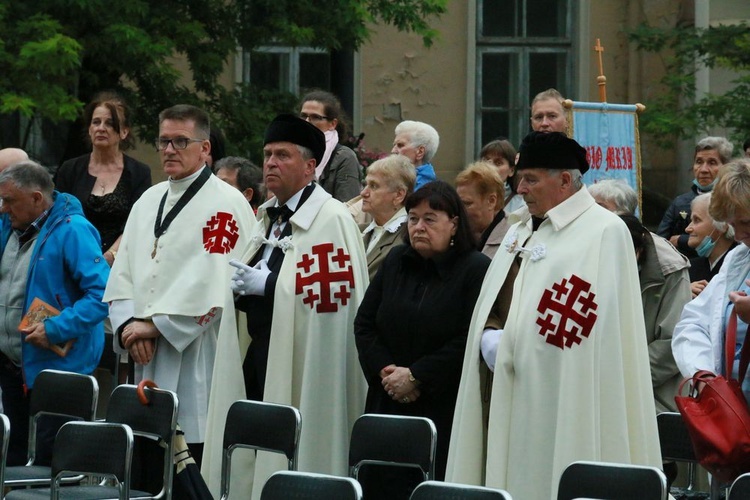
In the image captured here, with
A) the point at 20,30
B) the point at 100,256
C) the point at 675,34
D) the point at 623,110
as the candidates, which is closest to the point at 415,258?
the point at 100,256

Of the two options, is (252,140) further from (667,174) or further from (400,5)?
(667,174)

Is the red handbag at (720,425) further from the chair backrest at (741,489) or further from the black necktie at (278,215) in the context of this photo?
the black necktie at (278,215)

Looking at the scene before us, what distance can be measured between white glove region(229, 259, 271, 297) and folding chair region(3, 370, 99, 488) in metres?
0.74

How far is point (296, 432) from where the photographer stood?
5.97 meters

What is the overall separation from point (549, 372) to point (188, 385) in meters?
2.04

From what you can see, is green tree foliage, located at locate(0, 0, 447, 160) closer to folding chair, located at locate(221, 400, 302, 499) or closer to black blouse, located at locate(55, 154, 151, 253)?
black blouse, located at locate(55, 154, 151, 253)

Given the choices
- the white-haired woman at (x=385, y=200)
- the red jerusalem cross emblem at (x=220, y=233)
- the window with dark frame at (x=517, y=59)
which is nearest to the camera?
the red jerusalem cross emblem at (x=220, y=233)

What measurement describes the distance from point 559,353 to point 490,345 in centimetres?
29

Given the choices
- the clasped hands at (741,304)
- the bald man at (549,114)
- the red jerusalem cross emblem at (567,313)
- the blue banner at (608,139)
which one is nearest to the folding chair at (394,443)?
the red jerusalem cross emblem at (567,313)

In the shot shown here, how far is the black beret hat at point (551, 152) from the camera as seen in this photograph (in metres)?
5.90

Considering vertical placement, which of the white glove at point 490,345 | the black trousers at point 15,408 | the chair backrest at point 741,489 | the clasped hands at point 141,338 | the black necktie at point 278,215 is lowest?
the black trousers at point 15,408

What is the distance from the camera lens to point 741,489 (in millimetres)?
4754

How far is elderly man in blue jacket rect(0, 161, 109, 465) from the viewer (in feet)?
24.3

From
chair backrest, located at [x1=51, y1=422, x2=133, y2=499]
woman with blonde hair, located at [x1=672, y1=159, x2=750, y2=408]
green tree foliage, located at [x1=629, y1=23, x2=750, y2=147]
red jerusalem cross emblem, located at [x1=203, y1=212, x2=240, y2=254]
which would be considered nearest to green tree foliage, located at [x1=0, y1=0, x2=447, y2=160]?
green tree foliage, located at [x1=629, y1=23, x2=750, y2=147]
